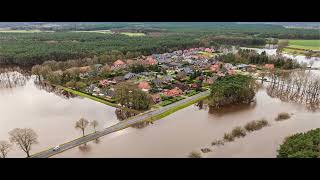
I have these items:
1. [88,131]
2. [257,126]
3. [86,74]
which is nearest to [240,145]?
[257,126]

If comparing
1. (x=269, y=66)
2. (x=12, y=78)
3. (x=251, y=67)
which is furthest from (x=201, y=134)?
(x=12, y=78)

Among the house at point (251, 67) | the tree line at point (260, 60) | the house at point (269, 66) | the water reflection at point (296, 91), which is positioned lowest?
the water reflection at point (296, 91)

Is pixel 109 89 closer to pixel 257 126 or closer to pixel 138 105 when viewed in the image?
pixel 138 105

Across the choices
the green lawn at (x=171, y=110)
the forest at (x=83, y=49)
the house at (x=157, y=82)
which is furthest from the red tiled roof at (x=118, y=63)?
the green lawn at (x=171, y=110)

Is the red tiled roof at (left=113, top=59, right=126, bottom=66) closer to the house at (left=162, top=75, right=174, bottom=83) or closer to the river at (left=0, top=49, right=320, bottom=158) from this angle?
the house at (left=162, top=75, right=174, bottom=83)

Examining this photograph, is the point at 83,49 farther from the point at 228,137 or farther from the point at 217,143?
the point at 217,143

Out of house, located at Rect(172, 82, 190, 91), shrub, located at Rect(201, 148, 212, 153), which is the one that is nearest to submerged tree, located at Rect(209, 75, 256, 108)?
house, located at Rect(172, 82, 190, 91)

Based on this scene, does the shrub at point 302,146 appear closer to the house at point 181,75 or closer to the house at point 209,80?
the house at point 209,80
